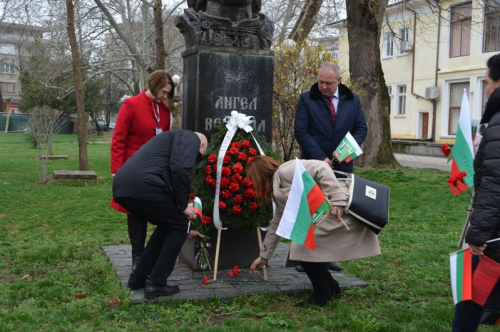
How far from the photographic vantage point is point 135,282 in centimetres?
536

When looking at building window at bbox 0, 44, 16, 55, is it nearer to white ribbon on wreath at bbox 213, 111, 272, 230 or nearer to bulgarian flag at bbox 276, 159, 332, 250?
white ribbon on wreath at bbox 213, 111, 272, 230

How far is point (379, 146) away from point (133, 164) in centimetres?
1365

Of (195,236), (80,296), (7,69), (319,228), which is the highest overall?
(7,69)

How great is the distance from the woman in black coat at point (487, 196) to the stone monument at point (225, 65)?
2.80 meters

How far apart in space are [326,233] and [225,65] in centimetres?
226

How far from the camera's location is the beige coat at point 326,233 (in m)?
4.60

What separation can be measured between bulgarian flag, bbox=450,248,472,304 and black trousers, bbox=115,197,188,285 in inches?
88.4

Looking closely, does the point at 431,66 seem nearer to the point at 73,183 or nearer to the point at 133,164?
the point at 73,183

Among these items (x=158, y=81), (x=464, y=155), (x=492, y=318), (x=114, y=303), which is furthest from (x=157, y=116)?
(x=492, y=318)

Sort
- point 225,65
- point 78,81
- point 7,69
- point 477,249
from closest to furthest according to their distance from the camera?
point 477,249 → point 225,65 → point 78,81 → point 7,69

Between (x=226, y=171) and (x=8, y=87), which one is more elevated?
(x=8, y=87)

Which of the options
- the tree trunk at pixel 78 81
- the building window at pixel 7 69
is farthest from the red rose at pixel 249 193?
the building window at pixel 7 69

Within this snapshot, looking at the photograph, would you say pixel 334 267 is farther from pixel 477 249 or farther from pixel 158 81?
pixel 477 249

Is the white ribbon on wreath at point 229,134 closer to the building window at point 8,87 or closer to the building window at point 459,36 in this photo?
the building window at point 459,36
